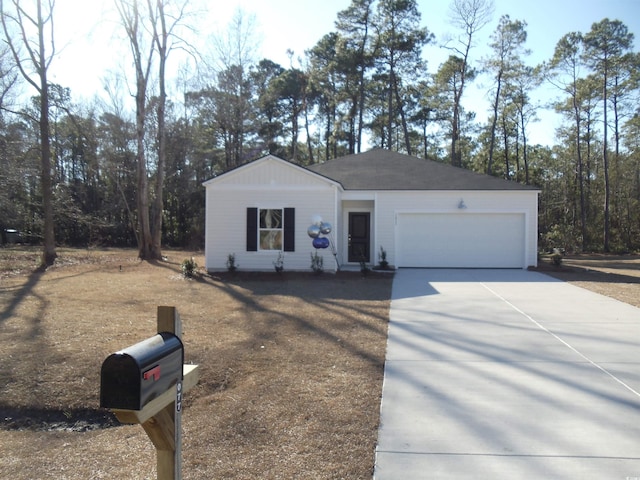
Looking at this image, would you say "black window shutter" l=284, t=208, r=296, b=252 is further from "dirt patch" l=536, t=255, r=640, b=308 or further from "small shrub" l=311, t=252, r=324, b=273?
"dirt patch" l=536, t=255, r=640, b=308

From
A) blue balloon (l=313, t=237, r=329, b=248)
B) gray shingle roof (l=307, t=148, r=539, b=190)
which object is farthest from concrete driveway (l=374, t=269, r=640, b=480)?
gray shingle roof (l=307, t=148, r=539, b=190)

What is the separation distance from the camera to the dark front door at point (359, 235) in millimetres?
17953

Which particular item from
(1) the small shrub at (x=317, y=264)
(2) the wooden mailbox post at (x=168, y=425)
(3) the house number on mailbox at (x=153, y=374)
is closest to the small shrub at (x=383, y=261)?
(1) the small shrub at (x=317, y=264)

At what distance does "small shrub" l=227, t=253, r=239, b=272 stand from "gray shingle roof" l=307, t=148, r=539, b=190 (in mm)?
4517

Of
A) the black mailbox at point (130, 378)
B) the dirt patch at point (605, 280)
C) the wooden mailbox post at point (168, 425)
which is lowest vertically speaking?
the dirt patch at point (605, 280)

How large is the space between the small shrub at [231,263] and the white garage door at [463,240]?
17.8 ft

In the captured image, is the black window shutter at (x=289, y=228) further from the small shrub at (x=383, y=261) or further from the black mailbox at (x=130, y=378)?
the black mailbox at (x=130, y=378)

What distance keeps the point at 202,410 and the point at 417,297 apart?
702 cm

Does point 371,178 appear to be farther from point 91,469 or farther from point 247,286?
point 91,469

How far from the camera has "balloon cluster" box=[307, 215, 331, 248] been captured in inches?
591

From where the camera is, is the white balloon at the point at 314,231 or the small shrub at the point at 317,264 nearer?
the white balloon at the point at 314,231

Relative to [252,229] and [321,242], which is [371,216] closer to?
[321,242]

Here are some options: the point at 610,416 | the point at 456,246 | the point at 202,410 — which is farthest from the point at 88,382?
the point at 456,246

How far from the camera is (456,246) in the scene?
17219 millimetres
